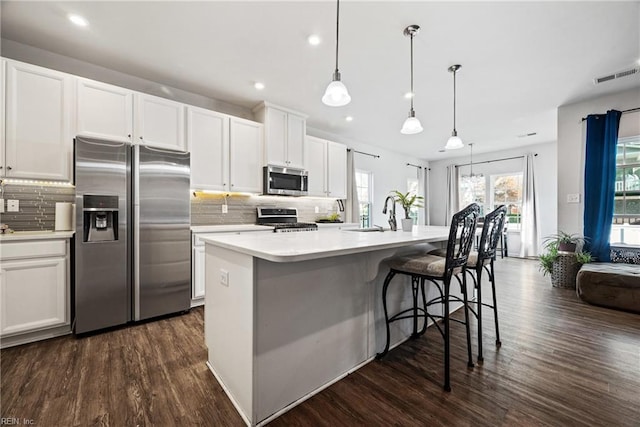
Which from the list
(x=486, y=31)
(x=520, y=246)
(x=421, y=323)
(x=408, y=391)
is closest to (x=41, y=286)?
(x=408, y=391)

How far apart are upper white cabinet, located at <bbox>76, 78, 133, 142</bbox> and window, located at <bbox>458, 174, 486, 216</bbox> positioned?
773cm

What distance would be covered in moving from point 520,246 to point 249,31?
24.3 ft

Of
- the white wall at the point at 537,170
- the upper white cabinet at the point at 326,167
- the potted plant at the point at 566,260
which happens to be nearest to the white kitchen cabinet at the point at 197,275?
the upper white cabinet at the point at 326,167

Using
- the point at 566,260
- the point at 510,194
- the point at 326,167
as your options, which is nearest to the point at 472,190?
the point at 510,194

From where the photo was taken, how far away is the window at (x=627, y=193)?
3.67 m

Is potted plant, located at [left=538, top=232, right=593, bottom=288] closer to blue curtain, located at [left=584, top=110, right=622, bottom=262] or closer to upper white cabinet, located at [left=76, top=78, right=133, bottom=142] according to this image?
blue curtain, located at [left=584, top=110, right=622, bottom=262]

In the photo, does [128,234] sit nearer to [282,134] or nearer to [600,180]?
[282,134]

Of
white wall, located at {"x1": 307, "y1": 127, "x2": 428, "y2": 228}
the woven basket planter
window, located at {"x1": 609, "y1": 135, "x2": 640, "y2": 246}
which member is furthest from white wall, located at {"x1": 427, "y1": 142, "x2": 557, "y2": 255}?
the woven basket planter

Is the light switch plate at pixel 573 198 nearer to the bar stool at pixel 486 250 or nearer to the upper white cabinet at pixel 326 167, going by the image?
the bar stool at pixel 486 250

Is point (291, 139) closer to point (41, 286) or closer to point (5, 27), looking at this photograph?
point (5, 27)

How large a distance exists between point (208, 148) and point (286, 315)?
269 cm

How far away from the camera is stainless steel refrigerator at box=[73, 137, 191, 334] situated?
242 centimetres

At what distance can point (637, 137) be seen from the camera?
3561 mm

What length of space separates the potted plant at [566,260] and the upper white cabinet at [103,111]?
229 inches
